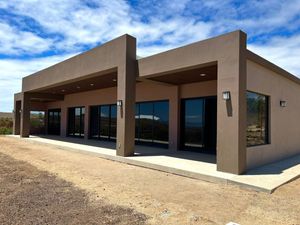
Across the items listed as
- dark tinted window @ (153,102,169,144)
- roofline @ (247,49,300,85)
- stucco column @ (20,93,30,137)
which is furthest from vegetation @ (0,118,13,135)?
roofline @ (247,49,300,85)

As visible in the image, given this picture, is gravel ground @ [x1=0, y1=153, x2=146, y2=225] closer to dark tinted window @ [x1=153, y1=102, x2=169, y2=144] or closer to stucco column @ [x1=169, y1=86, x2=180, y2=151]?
stucco column @ [x1=169, y1=86, x2=180, y2=151]

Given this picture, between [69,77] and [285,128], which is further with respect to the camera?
[69,77]

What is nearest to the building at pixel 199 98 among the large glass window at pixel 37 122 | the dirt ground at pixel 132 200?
the dirt ground at pixel 132 200

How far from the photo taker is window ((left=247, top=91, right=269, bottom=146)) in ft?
27.5

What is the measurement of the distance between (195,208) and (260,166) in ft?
15.0

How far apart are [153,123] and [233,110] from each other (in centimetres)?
725

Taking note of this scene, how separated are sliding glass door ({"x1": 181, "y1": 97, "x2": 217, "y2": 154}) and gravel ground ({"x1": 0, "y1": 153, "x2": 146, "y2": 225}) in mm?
6841

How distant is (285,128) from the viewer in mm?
10828

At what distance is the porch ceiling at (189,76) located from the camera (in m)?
9.58

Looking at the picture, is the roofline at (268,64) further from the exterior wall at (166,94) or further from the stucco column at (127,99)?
the stucco column at (127,99)

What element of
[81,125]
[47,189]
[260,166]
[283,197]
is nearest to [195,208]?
[283,197]

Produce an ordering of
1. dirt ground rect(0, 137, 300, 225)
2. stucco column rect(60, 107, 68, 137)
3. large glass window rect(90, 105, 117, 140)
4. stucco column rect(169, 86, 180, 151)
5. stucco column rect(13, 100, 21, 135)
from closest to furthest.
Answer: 1. dirt ground rect(0, 137, 300, 225)
2. stucco column rect(169, 86, 180, 151)
3. large glass window rect(90, 105, 117, 140)
4. stucco column rect(60, 107, 68, 137)
5. stucco column rect(13, 100, 21, 135)

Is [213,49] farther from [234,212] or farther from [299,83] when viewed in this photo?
[299,83]

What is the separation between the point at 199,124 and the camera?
12.1m
